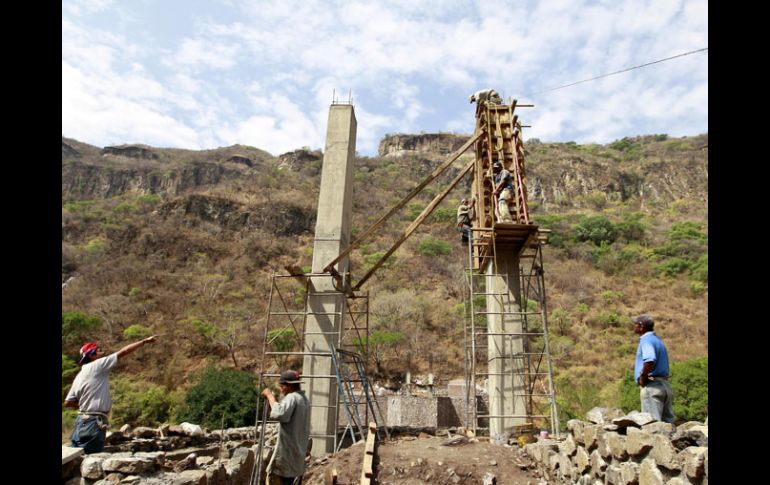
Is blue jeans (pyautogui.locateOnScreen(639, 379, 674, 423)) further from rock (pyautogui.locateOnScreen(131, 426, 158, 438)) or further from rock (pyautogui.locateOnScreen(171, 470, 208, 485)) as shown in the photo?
rock (pyautogui.locateOnScreen(131, 426, 158, 438))

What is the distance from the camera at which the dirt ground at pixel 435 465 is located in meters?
6.73

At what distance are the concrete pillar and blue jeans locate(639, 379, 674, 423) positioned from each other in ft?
17.8

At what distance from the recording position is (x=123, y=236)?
39344 mm

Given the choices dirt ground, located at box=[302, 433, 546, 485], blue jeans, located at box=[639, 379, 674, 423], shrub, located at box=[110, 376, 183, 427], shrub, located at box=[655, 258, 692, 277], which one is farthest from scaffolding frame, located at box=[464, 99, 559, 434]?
shrub, located at box=[655, 258, 692, 277]

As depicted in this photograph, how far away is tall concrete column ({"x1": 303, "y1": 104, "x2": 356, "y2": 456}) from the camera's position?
10.6m

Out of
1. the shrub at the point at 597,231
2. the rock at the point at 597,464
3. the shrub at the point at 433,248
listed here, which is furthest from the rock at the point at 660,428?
the shrub at the point at 597,231

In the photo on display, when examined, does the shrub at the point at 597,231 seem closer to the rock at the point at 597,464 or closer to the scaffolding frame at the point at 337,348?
the scaffolding frame at the point at 337,348

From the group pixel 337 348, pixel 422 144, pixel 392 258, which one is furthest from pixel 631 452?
pixel 422 144

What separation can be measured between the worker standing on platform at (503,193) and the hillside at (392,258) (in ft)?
33.6

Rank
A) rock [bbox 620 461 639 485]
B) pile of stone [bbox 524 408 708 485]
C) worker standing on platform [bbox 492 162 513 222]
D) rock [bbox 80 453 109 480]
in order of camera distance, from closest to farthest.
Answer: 1. pile of stone [bbox 524 408 708 485]
2. rock [bbox 620 461 639 485]
3. rock [bbox 80 453 109 480]
4. worker standing on platform [bbox 492 162 513 222]
